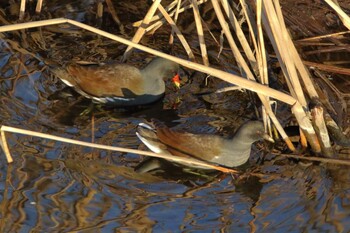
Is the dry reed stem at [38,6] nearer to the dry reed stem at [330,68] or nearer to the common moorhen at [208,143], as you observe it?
the common moorhen at [208,143]

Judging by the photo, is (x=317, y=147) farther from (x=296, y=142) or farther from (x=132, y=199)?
(x=132, y=199)

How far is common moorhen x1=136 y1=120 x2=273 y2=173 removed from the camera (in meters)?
6.16

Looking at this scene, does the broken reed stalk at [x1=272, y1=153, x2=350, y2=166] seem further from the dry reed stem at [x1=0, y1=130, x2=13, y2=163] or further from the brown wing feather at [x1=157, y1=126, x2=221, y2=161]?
the dry reed stem at [x1=0, y1=130, x2=13, y2=163]

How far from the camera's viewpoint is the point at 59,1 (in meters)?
8.77

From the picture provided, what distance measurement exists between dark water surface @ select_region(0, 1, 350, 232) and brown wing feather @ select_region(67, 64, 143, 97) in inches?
6.5

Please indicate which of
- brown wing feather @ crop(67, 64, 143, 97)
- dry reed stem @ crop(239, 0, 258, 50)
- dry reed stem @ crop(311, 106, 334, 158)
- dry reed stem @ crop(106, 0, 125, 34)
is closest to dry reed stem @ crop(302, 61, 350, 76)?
dry reed stem @ crop(239, 0, 258, 50)

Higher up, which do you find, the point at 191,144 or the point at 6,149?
the point at 6,149

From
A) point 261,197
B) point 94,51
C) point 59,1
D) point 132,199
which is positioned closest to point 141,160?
point 132,199

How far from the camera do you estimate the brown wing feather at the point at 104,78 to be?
7219 mm

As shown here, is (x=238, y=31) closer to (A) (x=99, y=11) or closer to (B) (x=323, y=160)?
(B) (x=323, y=160)

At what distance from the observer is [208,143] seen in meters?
6.23

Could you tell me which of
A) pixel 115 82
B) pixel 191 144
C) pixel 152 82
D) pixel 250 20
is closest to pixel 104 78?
pixel 115 82

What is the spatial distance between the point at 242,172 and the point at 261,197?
0.43 m

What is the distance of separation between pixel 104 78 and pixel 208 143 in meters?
1.43
